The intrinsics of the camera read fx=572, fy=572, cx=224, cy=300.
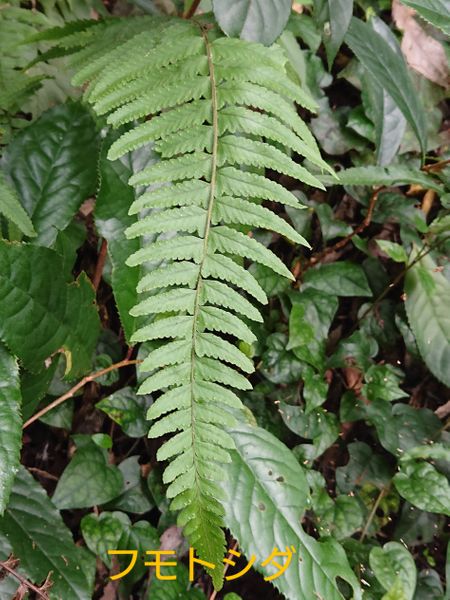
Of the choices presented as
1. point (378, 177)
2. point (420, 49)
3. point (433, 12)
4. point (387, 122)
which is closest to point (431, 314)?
point (378, 177)

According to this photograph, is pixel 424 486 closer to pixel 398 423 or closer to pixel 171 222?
pixel 398 423

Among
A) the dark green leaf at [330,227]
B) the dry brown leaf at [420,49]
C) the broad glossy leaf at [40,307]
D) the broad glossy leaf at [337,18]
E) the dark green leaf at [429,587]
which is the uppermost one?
the broad glossy leaf at [337,18]

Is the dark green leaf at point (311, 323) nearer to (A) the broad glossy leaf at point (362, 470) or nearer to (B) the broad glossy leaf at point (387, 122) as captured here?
(A) the broad glossy leaf at point (362, 470)

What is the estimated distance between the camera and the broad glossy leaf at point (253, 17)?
96 cm

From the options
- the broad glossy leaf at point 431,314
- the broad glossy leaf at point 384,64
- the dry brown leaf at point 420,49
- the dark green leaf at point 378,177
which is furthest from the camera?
the dry brown leaf at point 420,49

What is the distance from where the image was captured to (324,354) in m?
1.78

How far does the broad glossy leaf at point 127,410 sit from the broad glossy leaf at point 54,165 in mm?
446

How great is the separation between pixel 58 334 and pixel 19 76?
2.33ft

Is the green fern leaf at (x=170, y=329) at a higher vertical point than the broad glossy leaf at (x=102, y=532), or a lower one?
higher

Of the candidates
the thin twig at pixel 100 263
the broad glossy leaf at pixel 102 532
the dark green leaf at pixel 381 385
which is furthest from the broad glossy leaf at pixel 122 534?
the dark green leaf at pixel 381 385

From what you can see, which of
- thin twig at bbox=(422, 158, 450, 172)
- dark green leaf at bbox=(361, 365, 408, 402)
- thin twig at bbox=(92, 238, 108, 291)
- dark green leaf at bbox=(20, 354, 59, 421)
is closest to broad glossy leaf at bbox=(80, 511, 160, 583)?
dark green leaf at bbox=(20, 354, 59, 421)

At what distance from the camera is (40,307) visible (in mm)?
1184

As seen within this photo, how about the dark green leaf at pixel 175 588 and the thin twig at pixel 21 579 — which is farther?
the dark green leaf at pixel 175 588

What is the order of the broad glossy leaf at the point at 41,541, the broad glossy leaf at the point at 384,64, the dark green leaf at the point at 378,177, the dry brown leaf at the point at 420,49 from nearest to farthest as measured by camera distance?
the broad glossy leaf at the point at 41,541, the broad glossy leaf at the point at 384,64, the dark green leaf at the point at 378,177, the dry brown leaf at the point at 420,49
